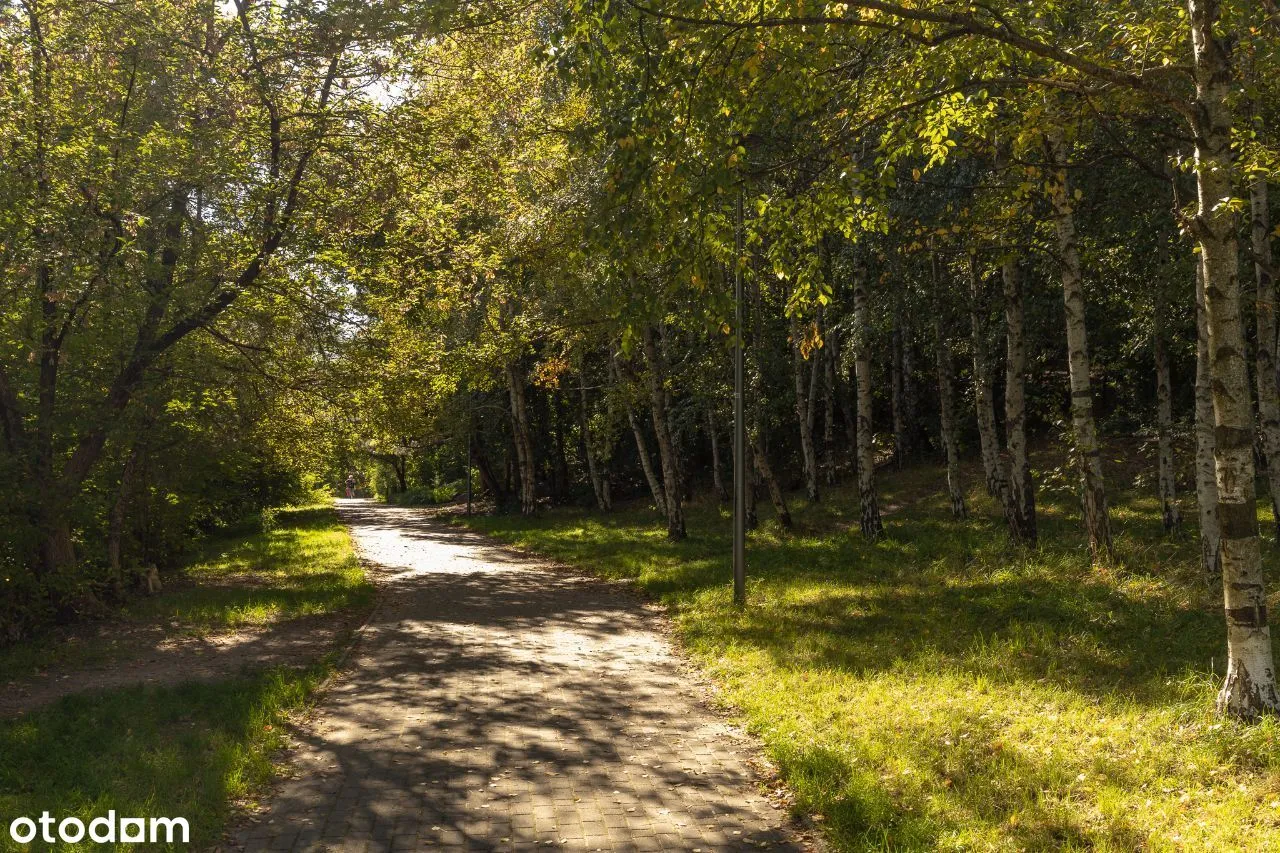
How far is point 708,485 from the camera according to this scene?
3525 centimetres

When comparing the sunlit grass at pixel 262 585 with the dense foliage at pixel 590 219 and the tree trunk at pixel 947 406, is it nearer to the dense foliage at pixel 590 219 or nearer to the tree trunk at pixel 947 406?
the dense foliage at pixel 590 219

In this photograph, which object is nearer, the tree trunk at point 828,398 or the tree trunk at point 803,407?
the tree trunk at point 803,407

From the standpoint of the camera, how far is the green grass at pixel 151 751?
5.83 meters

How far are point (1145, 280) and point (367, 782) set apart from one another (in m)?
14.1

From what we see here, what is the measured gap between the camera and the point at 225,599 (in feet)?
50.5

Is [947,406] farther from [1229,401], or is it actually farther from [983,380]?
[1229,401]

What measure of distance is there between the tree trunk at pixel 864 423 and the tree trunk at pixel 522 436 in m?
15.9

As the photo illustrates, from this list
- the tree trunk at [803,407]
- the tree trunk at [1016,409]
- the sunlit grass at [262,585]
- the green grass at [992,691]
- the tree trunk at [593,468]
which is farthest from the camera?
the tree trunk at [593,468]

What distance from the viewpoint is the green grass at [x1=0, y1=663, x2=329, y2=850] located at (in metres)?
5.83

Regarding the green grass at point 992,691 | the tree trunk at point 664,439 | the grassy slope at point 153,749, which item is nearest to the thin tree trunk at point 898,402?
the tree trunk at point 664,439

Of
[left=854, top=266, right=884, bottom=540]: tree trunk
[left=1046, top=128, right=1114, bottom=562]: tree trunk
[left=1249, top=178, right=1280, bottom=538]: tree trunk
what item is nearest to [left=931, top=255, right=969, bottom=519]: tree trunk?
[left=854, top=266, right=884, bottom=540]: tree trunk

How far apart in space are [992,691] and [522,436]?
82.9 ft

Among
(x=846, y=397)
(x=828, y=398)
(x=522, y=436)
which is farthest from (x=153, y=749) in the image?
(x=846, y=397)

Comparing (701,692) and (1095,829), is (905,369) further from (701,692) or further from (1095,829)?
(1095,829)
